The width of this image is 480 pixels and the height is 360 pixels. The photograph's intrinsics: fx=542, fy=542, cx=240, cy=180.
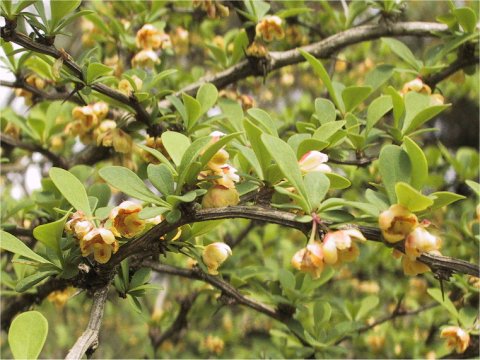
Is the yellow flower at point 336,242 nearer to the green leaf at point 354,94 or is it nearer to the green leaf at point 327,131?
the green leaf at point 327,131

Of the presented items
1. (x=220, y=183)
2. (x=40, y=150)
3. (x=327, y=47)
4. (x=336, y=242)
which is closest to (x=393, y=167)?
(x=336, y=242)

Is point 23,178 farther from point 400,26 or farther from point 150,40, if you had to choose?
point 400,26

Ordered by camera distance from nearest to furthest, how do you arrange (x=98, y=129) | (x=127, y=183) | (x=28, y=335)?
(x=28, y=335), (x=127, y=183), (x=98, y=129)

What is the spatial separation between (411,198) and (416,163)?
2.5 inches

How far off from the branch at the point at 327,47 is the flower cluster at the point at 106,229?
59 cm

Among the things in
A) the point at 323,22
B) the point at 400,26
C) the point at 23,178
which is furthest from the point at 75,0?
the point at 23,178

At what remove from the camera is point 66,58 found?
2.92ft

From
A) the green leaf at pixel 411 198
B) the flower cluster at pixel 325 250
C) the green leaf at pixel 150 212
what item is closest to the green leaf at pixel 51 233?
the green leaf at pixel 150 212

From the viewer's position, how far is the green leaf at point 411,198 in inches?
24.7

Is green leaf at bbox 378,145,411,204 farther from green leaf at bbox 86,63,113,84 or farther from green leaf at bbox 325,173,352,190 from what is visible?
green leaf at bbox 86,63,113,84

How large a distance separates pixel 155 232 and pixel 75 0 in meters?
0.40

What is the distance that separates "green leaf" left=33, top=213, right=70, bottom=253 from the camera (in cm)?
75

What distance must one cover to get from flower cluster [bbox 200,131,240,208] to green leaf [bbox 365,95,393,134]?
333 millimetres

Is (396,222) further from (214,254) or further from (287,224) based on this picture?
(214,254)
